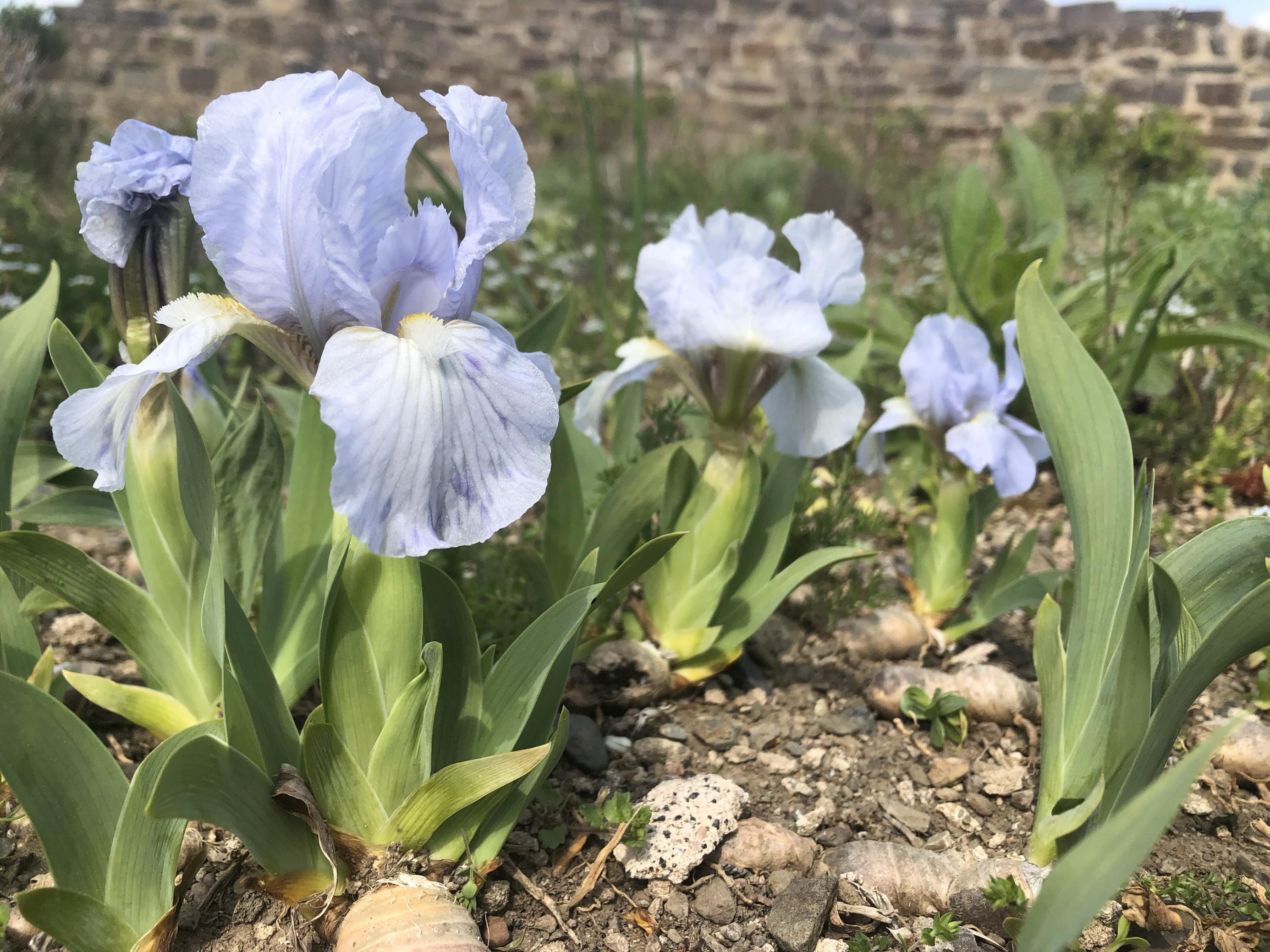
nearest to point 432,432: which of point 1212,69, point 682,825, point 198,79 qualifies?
point 682,825

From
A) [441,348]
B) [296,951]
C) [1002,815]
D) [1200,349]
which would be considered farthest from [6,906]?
[1200,349]

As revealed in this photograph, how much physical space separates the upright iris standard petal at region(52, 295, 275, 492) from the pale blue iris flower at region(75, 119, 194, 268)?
0.29 meters

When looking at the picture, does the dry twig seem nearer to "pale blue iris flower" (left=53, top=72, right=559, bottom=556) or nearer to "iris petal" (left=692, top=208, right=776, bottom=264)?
"pale blue iris flower" (left=53, top=72, right=559, bottom=556)

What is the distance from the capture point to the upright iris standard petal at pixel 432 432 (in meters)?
0.91

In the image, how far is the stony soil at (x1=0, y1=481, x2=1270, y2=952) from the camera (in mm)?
1278

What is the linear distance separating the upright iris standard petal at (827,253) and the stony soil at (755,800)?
84cm

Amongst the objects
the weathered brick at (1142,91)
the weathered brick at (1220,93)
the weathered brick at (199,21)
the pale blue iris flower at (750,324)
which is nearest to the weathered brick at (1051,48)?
the weathered brick at (1142,91)

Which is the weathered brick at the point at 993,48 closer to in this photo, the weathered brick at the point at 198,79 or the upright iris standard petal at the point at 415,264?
the weathered brick at the point at 198,79

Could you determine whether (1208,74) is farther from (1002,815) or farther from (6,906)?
(6,906)

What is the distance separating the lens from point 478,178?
1018 millimetres

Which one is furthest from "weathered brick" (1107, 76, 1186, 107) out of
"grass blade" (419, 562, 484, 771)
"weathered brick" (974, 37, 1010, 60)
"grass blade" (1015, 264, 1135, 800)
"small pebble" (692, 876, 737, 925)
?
"grass blade" (419, 562, 484, 771)

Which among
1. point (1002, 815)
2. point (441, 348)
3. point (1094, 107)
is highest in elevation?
point (1094, 107)

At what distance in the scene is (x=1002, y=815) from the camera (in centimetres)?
159

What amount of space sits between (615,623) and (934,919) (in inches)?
35.4
